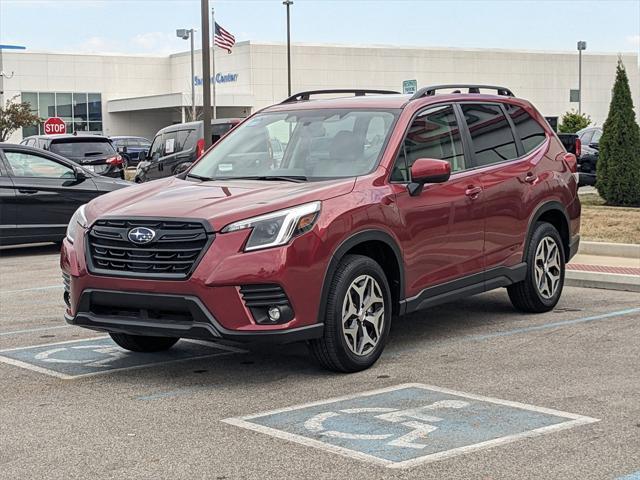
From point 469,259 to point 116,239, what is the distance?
278cm

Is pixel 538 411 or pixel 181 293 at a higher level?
pixel 181 293

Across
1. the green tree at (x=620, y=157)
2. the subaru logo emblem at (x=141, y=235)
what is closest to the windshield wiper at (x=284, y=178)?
the subaru logo emblem at (x=141, y=235)

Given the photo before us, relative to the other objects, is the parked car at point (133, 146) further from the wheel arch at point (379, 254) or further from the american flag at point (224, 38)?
the wheel arch at point (379, 254)

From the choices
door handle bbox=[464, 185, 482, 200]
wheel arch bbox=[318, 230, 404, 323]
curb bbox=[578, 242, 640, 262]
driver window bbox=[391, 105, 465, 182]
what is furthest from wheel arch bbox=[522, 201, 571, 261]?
curb bbox=[578, 242, 640, 262]

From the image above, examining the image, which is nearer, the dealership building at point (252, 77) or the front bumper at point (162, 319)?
the front bumper at point (162, 319)

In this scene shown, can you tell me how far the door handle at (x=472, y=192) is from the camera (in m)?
8.20

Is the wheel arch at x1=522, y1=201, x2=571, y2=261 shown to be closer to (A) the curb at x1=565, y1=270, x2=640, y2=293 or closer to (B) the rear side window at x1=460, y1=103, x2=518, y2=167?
(B) the rear side window at x1=460, y1=103, x2=518, y2=167

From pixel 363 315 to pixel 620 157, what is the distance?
14029 mm

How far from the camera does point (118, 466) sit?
201 inches

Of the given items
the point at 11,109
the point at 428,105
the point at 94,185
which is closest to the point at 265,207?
the point at 428,105

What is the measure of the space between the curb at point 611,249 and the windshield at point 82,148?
12056 millimetres

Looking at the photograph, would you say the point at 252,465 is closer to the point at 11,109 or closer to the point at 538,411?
the point at 538,411

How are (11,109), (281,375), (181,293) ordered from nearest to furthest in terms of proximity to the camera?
(181,293)
(281,375)
(11,109)

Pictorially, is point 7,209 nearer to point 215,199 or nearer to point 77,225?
point 77,225
